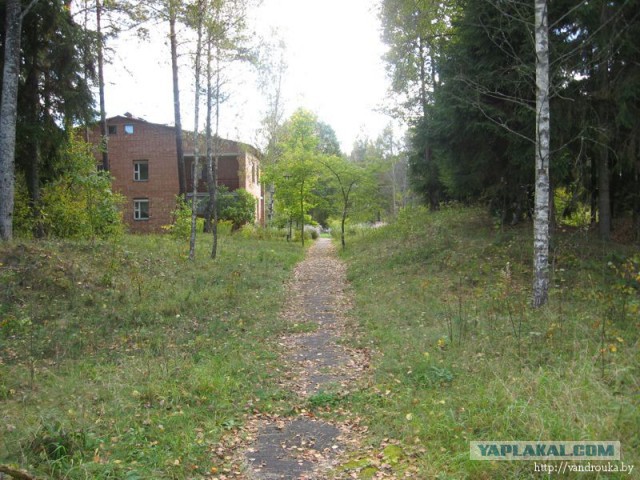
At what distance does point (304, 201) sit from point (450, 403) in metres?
23.8

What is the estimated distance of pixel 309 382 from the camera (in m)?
6.75

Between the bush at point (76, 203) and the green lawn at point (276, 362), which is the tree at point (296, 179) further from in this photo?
the green lawn at point (276, 362)

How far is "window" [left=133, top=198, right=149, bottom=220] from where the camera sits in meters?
33.7

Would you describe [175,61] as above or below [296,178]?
above

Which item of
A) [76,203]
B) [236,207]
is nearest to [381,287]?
[76,203]

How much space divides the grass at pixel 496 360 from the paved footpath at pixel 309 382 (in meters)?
0.42

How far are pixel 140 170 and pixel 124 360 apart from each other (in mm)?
29473

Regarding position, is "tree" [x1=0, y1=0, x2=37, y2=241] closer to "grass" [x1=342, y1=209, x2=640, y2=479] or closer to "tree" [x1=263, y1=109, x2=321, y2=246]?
"grass" [x1=342, y1=209, x2=640, y2=479]

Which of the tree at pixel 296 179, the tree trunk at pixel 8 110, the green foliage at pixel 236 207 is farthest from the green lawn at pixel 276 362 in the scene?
the green foliage at pixel 236 207

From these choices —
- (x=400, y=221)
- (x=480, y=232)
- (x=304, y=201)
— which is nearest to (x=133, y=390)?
(x=480, y=232)

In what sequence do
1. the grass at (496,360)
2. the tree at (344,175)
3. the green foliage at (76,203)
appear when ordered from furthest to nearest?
the tree at (344,175)
the green foliage at (76,203)
the grass at (496,360)

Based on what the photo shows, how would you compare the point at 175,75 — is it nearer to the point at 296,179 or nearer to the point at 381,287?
the point at 296,179

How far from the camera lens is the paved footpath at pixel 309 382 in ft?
15.0

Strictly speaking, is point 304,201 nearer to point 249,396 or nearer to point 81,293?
point 81,293
